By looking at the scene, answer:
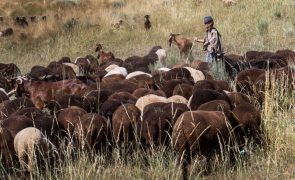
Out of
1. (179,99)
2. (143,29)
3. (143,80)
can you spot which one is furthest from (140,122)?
(143,29)

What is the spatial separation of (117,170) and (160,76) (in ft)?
15.2

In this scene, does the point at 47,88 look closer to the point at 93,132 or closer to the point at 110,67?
the point at 110,67

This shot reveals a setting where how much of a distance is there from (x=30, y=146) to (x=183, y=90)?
3.54m

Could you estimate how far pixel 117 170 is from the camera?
6.73 metres

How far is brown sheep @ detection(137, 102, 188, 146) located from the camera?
713 cm

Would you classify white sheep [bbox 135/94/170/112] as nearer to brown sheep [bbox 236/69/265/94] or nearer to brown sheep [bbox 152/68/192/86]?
brown sheep [bbox 236/69/265/94]

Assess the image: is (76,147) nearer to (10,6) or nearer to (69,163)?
(69,163)

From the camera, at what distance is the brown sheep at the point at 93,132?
24.2 feet

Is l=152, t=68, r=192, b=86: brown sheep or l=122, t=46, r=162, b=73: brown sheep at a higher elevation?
l=152, t=68, r=192, b=86: brown sheep

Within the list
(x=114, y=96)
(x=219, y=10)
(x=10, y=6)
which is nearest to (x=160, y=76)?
(x=114, y=96)

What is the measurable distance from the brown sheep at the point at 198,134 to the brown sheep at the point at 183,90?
7.12ft

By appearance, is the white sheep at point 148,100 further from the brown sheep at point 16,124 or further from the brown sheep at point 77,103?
the brown sheep at point 16,124

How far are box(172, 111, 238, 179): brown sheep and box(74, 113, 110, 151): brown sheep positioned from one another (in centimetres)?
129

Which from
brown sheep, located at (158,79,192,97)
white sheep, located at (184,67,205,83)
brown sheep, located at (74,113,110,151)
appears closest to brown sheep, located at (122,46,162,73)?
white sheep, located at (184,67,205,83)
